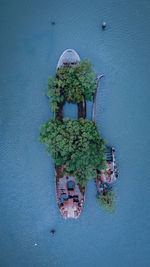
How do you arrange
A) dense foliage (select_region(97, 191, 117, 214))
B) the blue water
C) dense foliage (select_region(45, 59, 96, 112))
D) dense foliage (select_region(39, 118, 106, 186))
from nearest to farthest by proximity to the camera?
dense foliage (select_region(39, 118, 106, 186))
dense foliage (select_region(45, 59, 96, 112))
dense foliage (select_region(97, 191, 117, 214))
the blue water

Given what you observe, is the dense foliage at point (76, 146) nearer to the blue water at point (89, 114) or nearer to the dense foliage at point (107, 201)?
the dense foliage at point (107, 201)

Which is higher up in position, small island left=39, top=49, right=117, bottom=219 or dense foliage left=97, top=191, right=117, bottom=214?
small island left=39, top=49, right=117, bottom=219

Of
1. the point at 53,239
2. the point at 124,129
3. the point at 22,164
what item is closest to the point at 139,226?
the point at 53,239

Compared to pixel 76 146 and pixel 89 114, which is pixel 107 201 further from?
pixel 89 114

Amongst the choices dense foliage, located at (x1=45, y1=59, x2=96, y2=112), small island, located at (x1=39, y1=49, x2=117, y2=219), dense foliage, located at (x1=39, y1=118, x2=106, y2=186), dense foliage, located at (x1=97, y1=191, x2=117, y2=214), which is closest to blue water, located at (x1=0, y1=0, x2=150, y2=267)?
dense foliage, located at (x1=97, y1=191, x2=117, y2=214)

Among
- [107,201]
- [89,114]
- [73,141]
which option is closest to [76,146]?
[73,141]

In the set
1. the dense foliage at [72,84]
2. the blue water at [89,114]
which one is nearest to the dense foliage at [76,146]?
the dense foliage at [72,84]

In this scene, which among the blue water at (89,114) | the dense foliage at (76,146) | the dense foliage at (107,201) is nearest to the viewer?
the dense foliage at (76,146)

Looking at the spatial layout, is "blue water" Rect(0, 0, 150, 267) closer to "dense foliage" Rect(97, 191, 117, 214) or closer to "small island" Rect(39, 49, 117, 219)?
"dense foliage" Rect(97, 191, 117, 214)
